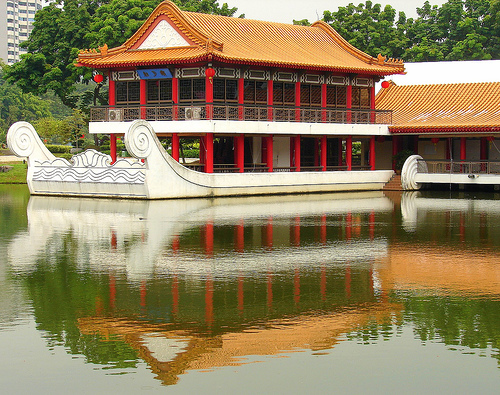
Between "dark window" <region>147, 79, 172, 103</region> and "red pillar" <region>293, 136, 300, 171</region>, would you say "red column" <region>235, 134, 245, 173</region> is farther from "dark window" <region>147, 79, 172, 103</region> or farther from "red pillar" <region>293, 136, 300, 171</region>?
"dark window" <region>147, 79, 172, 103</region>

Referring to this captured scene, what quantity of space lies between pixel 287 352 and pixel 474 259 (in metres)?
8.38

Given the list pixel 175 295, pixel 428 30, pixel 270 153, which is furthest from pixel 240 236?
pixel 428 30

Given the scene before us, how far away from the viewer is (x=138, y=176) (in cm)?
3328

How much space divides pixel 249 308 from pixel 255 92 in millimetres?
29075

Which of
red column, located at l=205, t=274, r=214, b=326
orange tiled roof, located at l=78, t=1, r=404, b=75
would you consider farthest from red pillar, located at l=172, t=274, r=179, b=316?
orange tiled roof, located at l=78, t=1, r=404, b=75

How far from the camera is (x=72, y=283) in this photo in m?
14.4

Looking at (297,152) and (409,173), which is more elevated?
(297,152)

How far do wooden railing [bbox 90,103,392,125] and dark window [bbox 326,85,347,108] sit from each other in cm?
92

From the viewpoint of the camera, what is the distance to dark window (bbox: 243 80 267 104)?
133 ft

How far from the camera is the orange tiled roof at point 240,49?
37375mm

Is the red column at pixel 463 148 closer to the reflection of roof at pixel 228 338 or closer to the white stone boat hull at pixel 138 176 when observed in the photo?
the white stone boat hull at pixel 138 176

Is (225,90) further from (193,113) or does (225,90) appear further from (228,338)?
(228,338)

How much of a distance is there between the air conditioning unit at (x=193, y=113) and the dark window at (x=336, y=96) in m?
10.1

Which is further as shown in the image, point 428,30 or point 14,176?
point 428,30
